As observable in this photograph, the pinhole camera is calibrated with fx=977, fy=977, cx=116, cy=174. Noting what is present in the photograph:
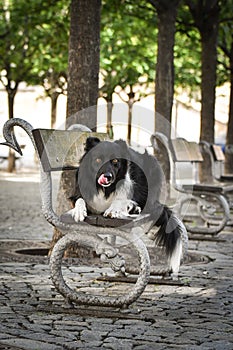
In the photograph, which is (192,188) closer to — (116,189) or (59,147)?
(59,147)

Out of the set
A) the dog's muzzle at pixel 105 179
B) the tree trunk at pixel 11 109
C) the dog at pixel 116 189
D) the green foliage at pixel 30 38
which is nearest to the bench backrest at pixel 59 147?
the dog at pixel 116 189

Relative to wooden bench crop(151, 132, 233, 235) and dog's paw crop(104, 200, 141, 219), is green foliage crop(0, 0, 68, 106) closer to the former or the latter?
wooden bench crop(151, 132, 233, 235)

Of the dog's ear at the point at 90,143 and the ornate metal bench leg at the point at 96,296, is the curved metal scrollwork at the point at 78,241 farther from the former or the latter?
the dog's ear at the point at 90,143

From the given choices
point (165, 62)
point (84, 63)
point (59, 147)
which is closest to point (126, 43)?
point (165, 62)

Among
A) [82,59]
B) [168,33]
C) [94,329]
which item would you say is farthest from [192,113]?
[94,329]

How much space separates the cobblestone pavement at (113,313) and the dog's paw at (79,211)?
0.67 metres

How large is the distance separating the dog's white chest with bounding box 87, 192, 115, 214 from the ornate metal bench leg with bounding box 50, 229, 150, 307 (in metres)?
0.24

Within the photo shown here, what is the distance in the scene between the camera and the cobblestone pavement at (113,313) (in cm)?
607

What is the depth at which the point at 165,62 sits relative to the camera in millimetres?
17328

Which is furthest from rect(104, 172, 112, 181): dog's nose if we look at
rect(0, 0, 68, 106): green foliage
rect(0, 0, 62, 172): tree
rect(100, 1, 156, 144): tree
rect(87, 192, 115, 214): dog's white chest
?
rect(0, 0, 62, 172): tree

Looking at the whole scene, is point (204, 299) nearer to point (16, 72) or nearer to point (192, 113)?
point (16, 72)

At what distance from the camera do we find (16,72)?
35844mm

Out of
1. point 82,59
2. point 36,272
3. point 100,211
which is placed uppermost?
point 82,59

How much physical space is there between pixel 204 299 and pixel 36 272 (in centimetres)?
190
